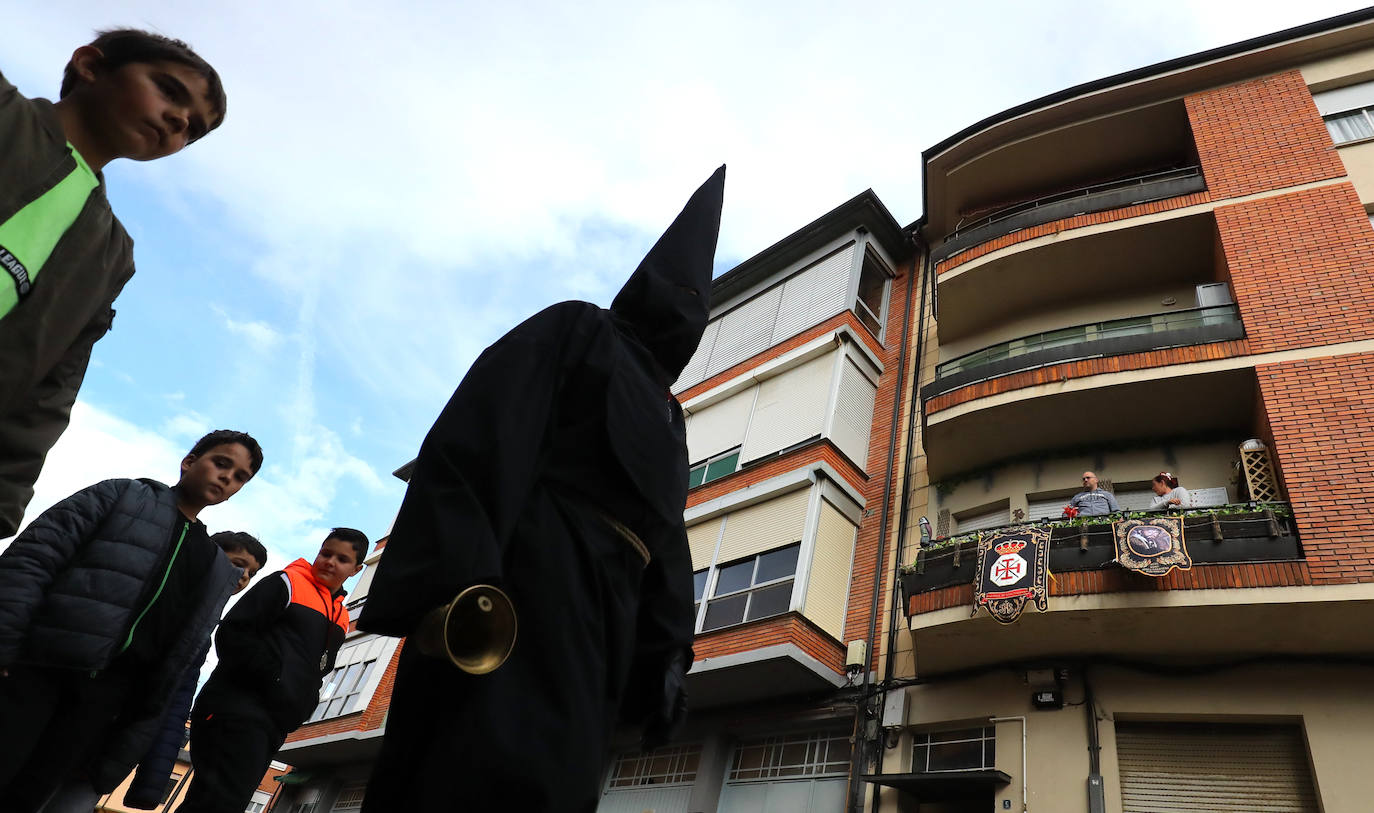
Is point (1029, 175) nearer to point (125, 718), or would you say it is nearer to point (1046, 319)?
point (1046, 319)

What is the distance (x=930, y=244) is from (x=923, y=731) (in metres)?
11.0

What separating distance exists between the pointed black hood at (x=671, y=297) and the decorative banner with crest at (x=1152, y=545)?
26.3 ft

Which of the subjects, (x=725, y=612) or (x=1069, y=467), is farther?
(x=725, y=612)

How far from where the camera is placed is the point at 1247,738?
327 inches

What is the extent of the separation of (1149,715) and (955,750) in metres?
2.34

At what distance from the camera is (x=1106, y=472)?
37.4 ft

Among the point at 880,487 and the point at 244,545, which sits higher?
the point at 880,487

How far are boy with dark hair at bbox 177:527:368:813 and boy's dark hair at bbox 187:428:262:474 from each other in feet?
2.20

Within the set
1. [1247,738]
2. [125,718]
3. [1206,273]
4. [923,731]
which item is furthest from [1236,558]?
[125,718]

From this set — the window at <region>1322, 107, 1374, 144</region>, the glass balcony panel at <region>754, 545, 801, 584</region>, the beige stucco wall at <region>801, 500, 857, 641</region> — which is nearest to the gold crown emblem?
the beige stucco wall at <region>801, 500, 857, 641</region>

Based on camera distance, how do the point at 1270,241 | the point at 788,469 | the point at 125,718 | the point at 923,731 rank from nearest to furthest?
the point at 125,718 → the point at 923,731 → the point at 1270,241 → the point at 788,469

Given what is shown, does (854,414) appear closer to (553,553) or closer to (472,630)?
(553,553)

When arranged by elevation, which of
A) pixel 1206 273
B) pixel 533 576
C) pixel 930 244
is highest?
pixel 930 244

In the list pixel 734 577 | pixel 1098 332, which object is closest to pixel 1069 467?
pixel 1098 332
